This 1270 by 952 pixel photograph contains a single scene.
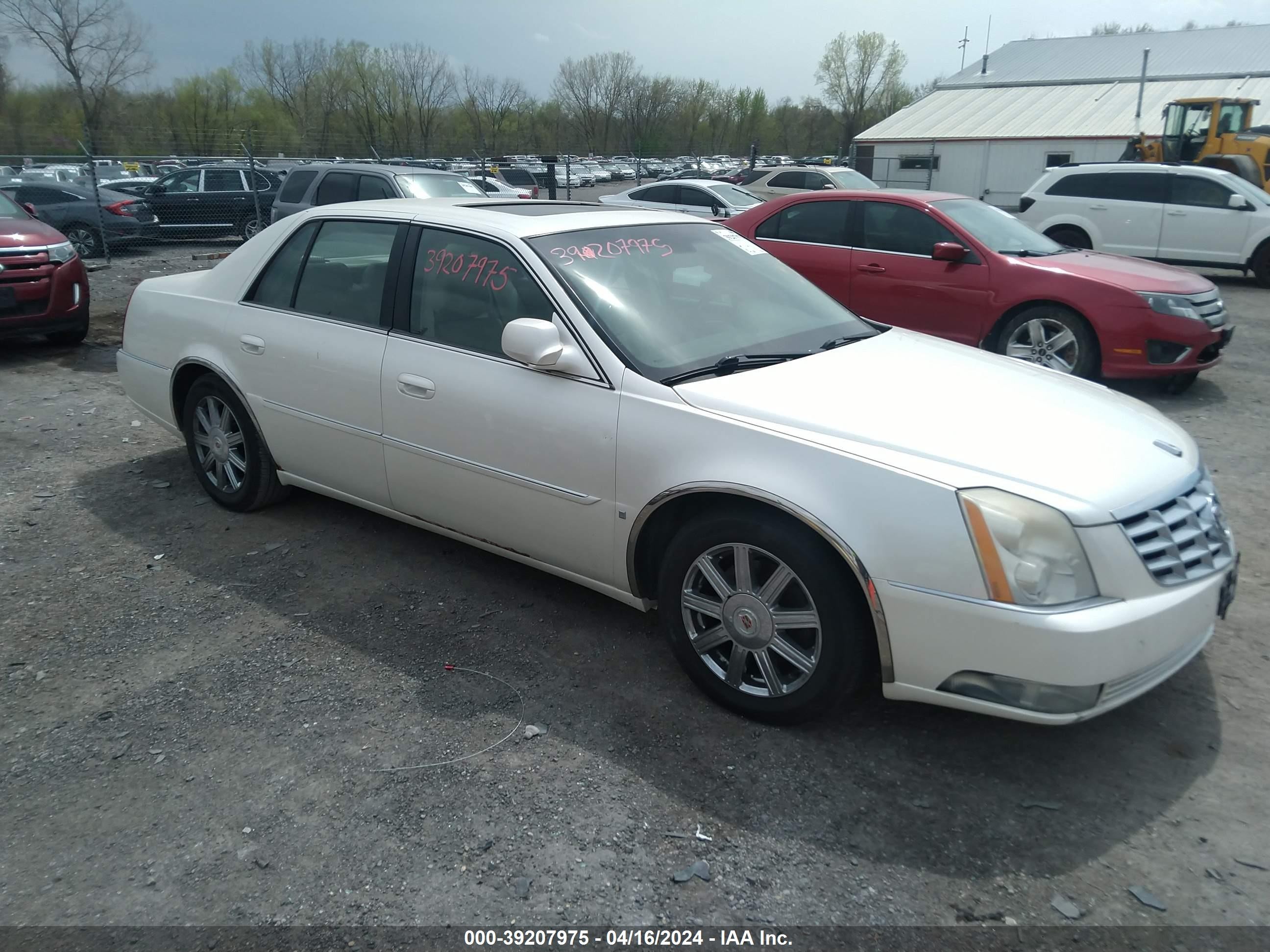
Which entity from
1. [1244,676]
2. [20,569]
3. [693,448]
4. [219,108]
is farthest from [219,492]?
[219,108]

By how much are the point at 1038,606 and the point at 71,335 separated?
984 cm

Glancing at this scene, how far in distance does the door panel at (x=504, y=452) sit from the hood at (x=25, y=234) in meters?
6.38

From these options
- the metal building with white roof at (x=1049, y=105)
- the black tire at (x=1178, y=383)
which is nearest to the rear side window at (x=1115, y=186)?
the black tire at (x=1178, y=383)

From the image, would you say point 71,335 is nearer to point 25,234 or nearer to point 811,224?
point 25,234

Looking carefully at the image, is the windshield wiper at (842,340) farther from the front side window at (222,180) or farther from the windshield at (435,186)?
the front side window at (222,180)

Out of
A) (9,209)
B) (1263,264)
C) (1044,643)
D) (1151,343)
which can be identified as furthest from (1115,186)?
(9,209)

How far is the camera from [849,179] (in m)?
20.0

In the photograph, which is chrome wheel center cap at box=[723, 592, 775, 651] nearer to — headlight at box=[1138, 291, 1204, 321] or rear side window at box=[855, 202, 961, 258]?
rear side window at box=[855, 202, 961, 258]

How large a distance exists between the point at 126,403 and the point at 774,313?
581 centimetres

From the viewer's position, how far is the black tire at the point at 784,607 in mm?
2867

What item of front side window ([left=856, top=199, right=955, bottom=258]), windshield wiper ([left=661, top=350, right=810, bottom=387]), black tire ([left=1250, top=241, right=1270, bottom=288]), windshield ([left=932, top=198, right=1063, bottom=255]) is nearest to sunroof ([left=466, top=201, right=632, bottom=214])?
windshield wiper ([left=661, top=350, right=810, bottom=387])

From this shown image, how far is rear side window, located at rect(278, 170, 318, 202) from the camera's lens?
1217cm

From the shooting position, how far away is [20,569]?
14.6 feet

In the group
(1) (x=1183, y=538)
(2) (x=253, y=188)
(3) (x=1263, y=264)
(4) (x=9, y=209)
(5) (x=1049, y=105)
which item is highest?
(5) (x=1049, y=105)
